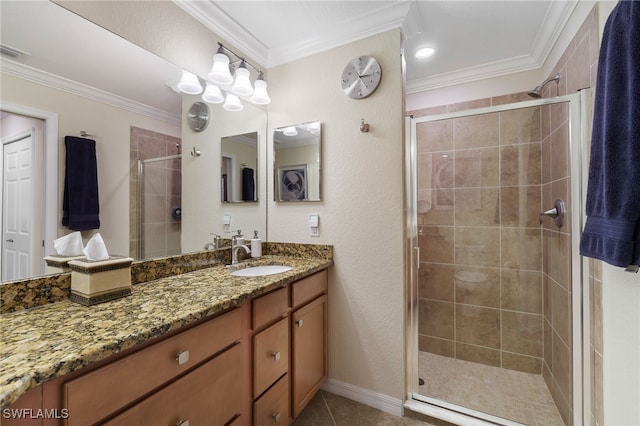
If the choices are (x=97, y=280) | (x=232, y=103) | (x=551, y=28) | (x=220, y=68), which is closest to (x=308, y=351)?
(x=97, y=280)

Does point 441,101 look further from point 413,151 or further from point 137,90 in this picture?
point 137,90

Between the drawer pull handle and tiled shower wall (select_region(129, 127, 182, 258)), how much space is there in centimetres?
65

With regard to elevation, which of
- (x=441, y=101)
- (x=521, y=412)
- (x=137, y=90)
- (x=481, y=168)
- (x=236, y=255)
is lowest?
(x=521, y=412)

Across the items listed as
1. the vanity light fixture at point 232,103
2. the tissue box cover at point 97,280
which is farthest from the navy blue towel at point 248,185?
the tissue box cover at point 97,280

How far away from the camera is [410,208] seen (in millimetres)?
1739

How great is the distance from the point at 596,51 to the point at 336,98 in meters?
1.30

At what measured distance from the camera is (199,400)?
962mm

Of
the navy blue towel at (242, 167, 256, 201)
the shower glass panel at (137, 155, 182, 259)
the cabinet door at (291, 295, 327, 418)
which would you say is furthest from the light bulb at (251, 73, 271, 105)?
the cabinet door at (291, 295, 327, 418)

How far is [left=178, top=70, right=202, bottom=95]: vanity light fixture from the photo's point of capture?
5.08 feet

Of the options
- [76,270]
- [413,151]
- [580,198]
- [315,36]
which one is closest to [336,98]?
[315,36]

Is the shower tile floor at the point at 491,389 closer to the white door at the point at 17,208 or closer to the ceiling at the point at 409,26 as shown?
the white door at the point at 17,208

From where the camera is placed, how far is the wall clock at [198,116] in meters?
1.63

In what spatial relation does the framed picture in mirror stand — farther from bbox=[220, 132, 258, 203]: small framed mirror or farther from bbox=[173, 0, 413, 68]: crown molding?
bbox=[173, 0, 413, 68]: crown molding

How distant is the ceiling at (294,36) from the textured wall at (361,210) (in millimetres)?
163
